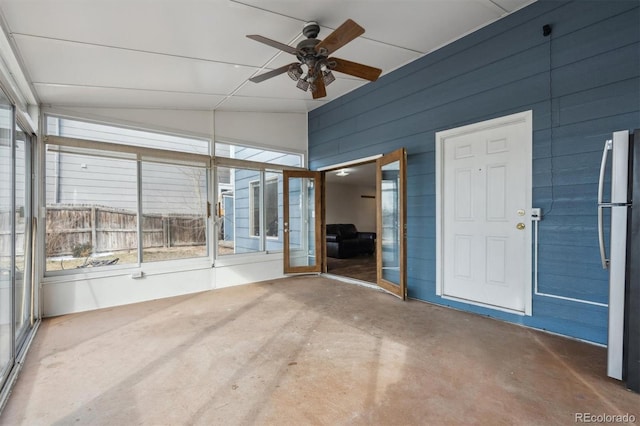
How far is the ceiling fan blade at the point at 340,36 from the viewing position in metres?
2.29

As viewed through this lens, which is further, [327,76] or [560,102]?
[327,76]

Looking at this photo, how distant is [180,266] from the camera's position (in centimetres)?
456

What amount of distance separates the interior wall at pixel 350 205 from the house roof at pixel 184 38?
6456mm

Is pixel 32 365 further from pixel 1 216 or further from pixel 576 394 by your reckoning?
pixel 576 394

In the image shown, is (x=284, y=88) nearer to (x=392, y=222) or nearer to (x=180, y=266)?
(x=392, y=222)

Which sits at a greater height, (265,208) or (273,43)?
(273,43)

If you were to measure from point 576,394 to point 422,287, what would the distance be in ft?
6.92

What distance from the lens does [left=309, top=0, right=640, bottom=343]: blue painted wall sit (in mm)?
2559

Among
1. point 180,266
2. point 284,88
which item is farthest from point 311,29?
point 180,266

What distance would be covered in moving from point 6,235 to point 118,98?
2285 millimetres

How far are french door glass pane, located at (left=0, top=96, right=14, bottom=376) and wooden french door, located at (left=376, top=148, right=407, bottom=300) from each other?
12.6 feet

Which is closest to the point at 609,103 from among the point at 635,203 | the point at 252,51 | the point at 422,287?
the point at 635,203

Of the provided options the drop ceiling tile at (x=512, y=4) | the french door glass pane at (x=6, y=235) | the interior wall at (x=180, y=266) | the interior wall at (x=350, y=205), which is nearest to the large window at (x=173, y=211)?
the interior wall at (x=180, y=266)

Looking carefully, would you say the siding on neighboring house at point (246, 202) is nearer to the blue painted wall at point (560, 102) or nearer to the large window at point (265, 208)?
the large window at point (265, 208)
